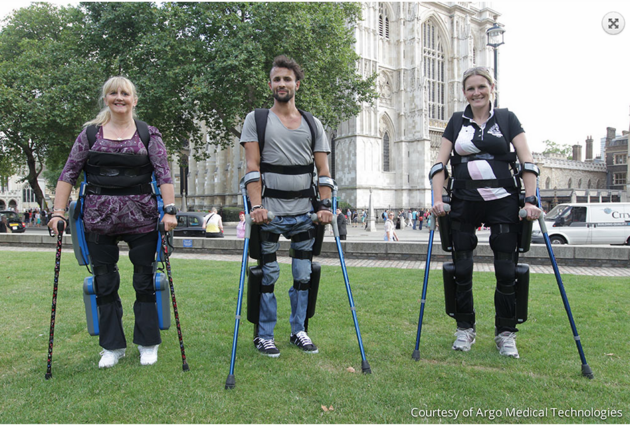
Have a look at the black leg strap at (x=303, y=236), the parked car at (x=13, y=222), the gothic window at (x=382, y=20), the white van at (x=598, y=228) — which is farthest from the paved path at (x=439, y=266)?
the gothic window at (x=382, y=20)

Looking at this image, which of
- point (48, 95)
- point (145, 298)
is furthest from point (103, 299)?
point (48, 95)

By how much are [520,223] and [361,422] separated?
2.17m

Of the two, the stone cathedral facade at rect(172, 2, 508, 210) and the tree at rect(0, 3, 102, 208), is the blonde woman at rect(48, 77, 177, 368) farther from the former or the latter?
the stone cathedral facade at rect(172, 2, 508, 210)

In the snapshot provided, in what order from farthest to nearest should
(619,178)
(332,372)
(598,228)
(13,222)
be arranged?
(619,178) < (13,222) < (598,228) < (332,372)

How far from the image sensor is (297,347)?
387 centimetres

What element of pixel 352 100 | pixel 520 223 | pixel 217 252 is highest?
pixel 352 100

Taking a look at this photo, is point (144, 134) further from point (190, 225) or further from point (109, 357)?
point (190, 225)

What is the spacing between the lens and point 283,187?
3803mm

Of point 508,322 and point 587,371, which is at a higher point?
point 508,322

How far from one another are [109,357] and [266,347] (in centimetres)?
118

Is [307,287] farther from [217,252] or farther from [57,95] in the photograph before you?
[57,95]

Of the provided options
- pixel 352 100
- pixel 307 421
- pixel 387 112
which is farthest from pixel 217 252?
pixel 387 112

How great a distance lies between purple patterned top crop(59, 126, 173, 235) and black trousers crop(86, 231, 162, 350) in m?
0.10

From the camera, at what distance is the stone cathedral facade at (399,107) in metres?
39.5
